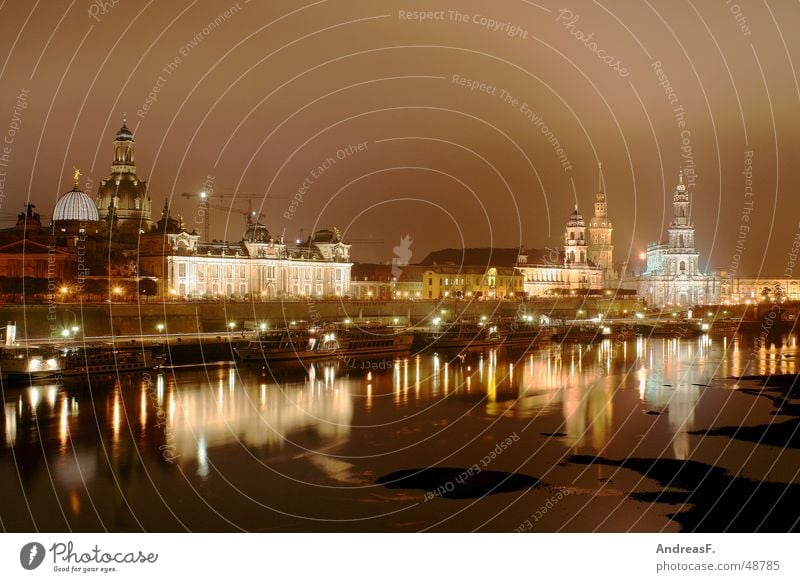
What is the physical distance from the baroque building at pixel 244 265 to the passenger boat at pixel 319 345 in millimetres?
16111

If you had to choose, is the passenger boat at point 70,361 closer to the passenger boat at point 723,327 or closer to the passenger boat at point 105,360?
the passenger boat at point 105,360

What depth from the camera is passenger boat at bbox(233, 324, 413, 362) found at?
3997cm

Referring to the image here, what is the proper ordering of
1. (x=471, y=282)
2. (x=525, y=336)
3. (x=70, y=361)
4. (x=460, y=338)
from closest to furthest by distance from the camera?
(x=70, y=361)
(x=460, y=338)
(x=525, y=336)
(x=471, y=282)

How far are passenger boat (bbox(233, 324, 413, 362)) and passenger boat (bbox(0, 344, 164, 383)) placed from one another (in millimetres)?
5328

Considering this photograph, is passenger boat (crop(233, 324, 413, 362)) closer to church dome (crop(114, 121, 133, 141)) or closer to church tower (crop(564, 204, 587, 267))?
church dome (crop(114, 121, 133, 141))

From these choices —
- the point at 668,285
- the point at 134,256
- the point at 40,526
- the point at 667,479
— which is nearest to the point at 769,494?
the point at 667,479

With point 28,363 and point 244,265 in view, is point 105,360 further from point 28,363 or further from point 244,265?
point 244,265

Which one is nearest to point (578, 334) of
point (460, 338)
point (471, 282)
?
point (460, 338)

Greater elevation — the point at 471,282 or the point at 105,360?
the point at 471,282

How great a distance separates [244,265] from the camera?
71.7 metres

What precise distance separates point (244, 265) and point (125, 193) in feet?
39.8

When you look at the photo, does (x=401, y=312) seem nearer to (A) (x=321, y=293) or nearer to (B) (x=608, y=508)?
(A) (x=321, y=293)

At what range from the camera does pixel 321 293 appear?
259 ft

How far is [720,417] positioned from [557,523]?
12.7m
